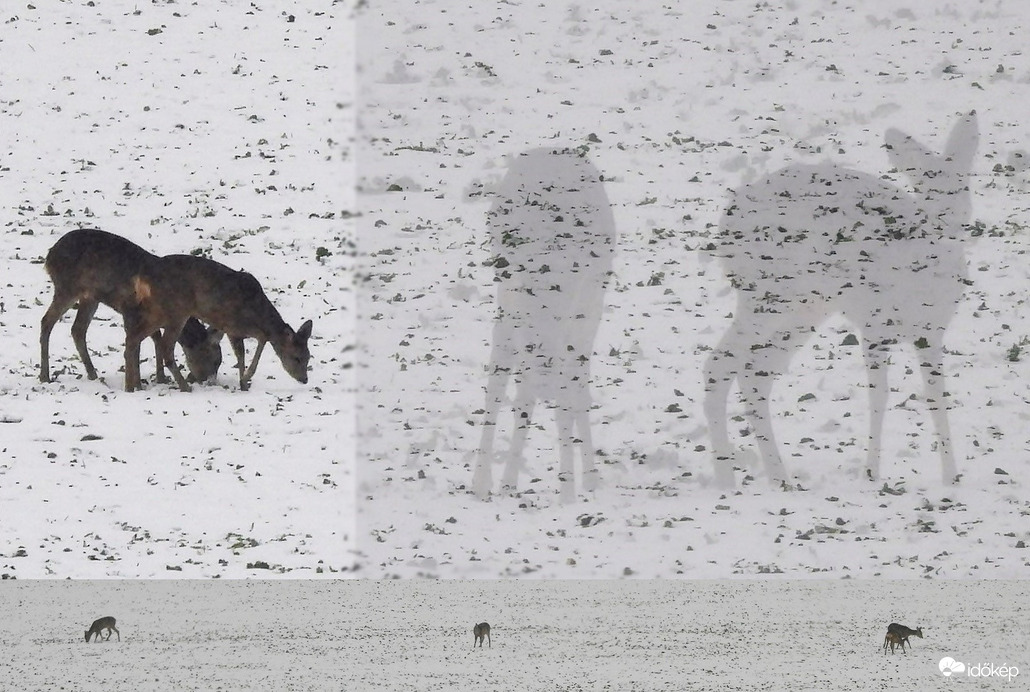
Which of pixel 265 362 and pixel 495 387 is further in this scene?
pixel 265 362

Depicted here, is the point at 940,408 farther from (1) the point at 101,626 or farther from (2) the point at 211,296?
(1) the point at 101,626

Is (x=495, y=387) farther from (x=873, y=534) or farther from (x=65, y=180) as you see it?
(x=65, y=180)

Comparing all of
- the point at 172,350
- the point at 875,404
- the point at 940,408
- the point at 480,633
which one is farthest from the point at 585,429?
the point at 480,633

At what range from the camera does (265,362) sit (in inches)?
512

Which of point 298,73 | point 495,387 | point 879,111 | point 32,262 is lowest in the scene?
point 495,387

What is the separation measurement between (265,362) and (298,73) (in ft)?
30.6

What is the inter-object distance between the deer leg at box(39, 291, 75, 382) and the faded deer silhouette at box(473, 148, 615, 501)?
3.75 meters

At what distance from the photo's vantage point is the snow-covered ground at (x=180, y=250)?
8.78 metres

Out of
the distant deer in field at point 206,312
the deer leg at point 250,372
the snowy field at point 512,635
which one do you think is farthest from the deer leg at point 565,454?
the deer leg at point 250,372

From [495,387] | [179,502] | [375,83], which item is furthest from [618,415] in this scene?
[375,83]

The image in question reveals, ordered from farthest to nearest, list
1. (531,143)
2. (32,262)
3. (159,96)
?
(159,96) < (531,143) < (32,262)

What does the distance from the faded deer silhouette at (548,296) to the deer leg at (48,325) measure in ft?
12.3

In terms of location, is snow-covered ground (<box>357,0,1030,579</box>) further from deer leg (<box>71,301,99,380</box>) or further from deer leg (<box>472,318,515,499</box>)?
deer leg (<box>71,301,99,380</box>)

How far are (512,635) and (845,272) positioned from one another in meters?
8.59
